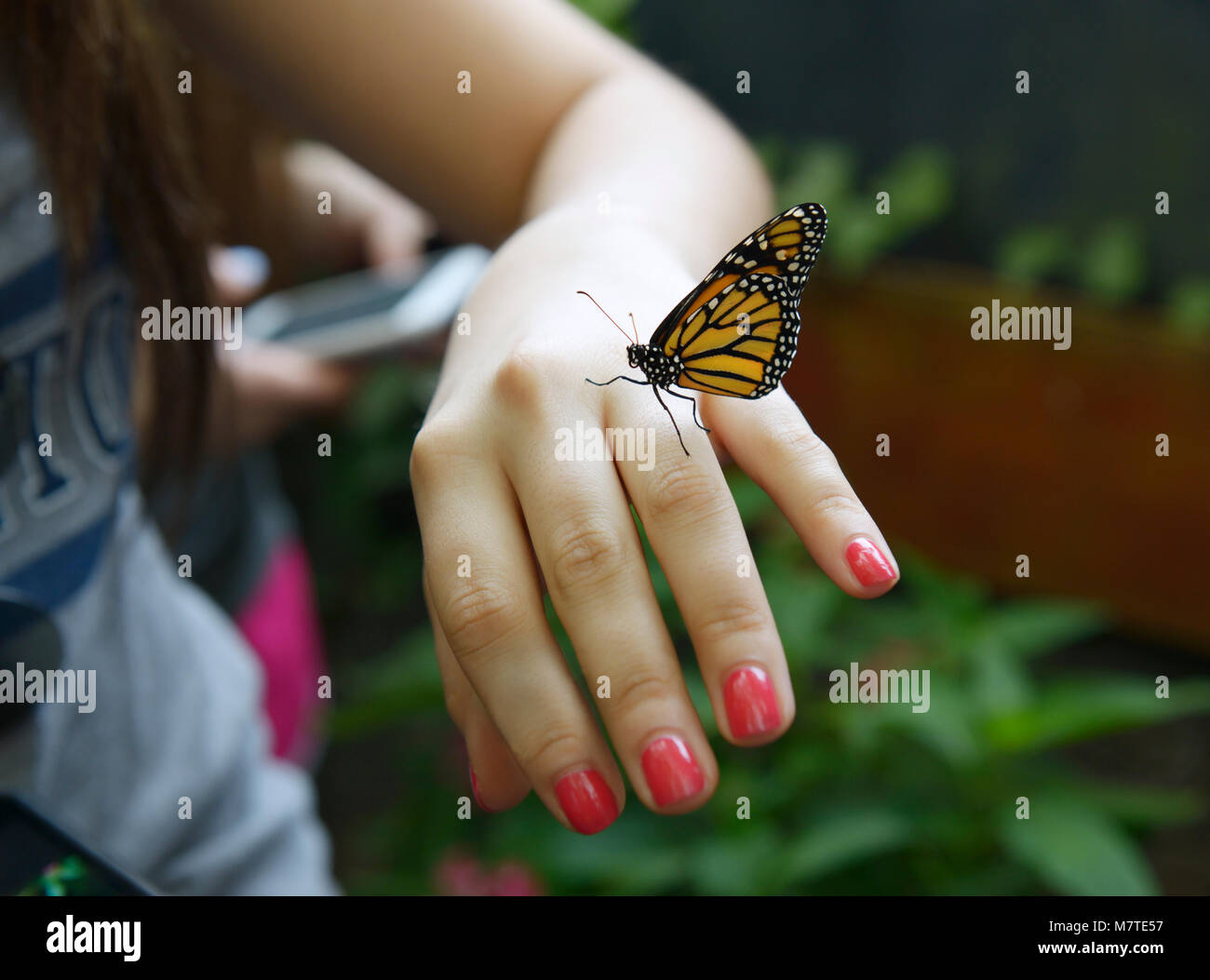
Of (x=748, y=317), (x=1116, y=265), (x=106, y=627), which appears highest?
(x=1116, y=265)

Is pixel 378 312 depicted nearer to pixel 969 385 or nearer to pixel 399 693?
pixel 399 693

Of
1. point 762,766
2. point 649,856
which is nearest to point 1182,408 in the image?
point 762,766

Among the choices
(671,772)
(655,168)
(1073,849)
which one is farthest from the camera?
(1073,849)

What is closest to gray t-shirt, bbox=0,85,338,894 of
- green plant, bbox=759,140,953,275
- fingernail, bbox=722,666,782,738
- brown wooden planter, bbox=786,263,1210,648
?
fingernail, bbox=722,666,782,738

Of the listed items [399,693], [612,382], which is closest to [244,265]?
[399,693]

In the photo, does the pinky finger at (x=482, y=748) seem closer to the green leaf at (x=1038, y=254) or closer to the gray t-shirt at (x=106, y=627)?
the gray t-shirt at (x=106, y=627)

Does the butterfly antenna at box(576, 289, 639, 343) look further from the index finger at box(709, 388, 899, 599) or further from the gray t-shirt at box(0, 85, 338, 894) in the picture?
the gray t-shirt at box(0, 85, 338, 894)

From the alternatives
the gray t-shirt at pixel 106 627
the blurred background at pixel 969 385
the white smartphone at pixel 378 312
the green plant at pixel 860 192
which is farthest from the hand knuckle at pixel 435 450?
the green plant at pixel 860 192
